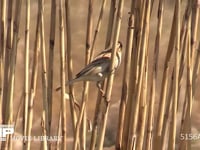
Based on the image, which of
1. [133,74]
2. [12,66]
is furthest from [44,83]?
[133,74]

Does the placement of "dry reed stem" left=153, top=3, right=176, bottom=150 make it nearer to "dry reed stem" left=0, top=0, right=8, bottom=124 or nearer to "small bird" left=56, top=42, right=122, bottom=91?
"small bird" left=56, top=42, right=122, bottom=91

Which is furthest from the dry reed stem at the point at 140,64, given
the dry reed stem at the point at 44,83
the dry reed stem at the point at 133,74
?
the dry reed stem at the point at 44,83

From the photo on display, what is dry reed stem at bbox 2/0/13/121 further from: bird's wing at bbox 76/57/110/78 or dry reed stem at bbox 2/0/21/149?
bird's wing at bbox 76/57/110/78

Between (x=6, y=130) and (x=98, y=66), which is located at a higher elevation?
(x=98, y=66)

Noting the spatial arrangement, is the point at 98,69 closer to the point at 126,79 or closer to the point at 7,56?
the point at 126,79

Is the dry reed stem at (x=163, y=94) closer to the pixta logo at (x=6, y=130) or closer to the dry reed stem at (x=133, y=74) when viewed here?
the dry reed stem at (x=133, y=74)

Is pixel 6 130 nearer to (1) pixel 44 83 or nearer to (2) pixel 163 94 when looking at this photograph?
(1) pixel 44 83

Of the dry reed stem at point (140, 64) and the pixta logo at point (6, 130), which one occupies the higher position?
the dry reed stem at point (140, 64)

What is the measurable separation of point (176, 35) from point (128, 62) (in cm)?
11

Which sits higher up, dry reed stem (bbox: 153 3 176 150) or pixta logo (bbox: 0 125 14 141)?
dry reed stem (bbox: 153 3 176 150)

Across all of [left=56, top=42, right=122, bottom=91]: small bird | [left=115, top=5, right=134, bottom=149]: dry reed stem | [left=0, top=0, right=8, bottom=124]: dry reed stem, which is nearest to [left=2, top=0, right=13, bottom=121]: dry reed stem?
[left=0, top=0, right=8, bottom=124]: dry reed stem

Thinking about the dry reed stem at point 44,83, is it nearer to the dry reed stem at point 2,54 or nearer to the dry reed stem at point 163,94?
the dry reed stem at point 2,54

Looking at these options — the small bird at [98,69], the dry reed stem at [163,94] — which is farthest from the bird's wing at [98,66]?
the dry reed stem at [163,94]

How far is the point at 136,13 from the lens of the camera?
3.01ft
